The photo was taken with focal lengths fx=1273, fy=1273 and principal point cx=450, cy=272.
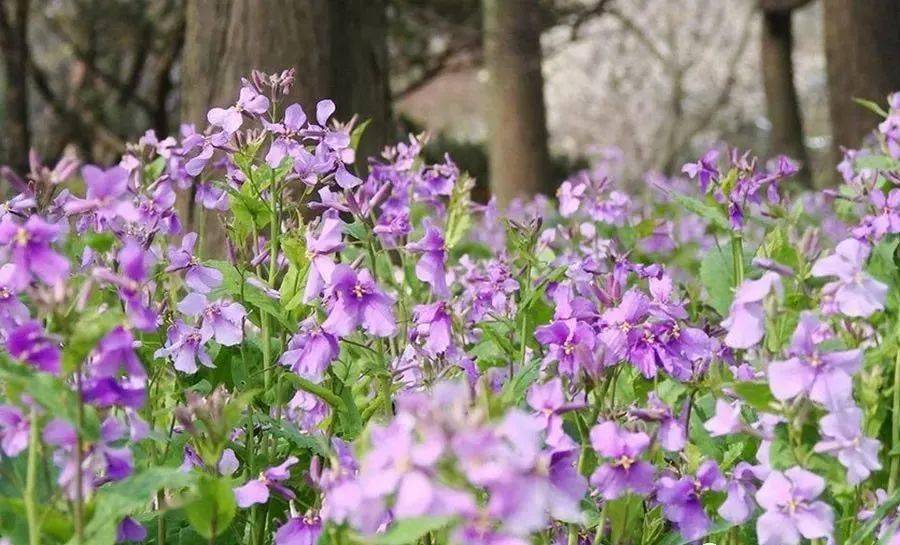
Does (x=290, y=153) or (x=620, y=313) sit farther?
(x=290, y=153)

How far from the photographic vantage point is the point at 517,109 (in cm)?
748

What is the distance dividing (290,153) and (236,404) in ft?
1.99

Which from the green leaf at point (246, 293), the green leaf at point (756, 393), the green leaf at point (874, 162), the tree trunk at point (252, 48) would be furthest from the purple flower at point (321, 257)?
the tree trunk at point (252, 48)

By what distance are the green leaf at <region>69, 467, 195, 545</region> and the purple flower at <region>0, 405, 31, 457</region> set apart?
0.35 ft

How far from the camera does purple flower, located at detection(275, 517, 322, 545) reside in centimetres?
161

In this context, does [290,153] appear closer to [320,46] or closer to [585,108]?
[320,46]

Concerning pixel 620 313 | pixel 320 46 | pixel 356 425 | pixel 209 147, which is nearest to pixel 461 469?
pixel 620 313

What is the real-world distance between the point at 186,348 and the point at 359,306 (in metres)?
0.37

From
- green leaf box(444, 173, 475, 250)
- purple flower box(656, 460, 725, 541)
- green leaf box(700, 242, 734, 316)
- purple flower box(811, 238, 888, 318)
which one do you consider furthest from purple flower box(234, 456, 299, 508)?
green leaf box(444, 173, 475, 250)

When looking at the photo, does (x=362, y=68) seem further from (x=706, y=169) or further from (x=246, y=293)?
(x=246, y=293)

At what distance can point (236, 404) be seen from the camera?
4.91 feet

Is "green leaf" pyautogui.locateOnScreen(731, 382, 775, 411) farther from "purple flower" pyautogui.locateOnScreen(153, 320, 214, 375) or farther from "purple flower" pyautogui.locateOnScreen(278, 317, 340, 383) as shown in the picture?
"purple flower" pyautogui.locateOnScreen(153, 320, 214, 375)

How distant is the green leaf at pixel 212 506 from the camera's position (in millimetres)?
1518

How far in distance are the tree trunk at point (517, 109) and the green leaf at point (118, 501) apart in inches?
237
